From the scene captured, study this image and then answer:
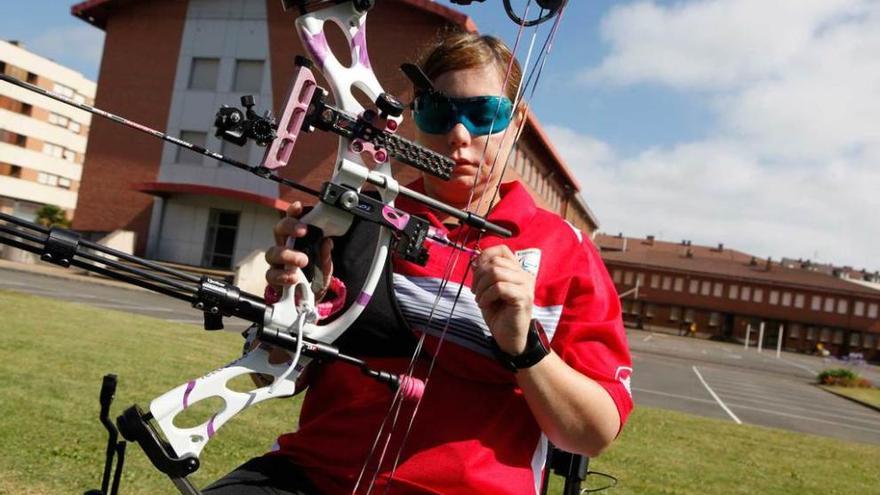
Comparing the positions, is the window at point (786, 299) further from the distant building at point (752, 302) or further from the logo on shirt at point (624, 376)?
the logo on shirt at point (624, 376)

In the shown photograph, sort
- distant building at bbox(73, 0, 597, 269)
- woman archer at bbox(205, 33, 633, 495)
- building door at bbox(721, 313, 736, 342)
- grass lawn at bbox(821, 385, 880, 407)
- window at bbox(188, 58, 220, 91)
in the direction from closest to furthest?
1. woman archer at bbox(205, 33, 633, 495)
2. grass lawn at bbox(821, 385, 880, 407)
3. distant building at bbox(73, 0, 597, 269)
4. window at bbox(188, 58, 220, 91)
5. building door at bbox(721, 313, 736, 342)

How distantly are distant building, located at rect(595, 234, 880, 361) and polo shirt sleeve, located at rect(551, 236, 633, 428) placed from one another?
85961mm

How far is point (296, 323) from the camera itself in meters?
1.69

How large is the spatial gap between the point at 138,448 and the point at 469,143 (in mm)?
4379

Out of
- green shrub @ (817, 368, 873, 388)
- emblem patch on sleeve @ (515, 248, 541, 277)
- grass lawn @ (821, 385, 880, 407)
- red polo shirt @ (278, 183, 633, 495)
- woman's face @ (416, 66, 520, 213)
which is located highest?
woman's face @ (416, 66, 520, 213)

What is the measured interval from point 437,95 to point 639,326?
90.2 meters

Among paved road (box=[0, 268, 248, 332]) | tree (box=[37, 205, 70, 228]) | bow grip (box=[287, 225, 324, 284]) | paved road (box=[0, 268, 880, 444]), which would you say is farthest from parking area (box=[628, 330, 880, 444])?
tree (box=[37, 205, 70, 228])

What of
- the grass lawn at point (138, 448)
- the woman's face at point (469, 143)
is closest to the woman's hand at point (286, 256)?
the woman's face at point (469, 143)

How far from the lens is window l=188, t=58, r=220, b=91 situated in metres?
34.2

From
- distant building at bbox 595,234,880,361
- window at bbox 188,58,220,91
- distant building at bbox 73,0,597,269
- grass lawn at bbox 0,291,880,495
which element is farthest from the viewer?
distant building at bbox 595,234,880,361

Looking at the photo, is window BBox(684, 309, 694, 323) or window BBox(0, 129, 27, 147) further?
window BBox(684, 309, 694, 323)

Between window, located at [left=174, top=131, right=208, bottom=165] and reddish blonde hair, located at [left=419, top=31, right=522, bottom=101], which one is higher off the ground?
window, located at [left=174, top=131, right=208, bottom=165]

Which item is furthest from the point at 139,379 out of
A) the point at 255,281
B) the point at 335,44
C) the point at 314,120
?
the point at 255,281

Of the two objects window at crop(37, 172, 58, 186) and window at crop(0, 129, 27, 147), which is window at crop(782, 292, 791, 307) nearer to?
window at crop(37, 172, 58, 186)
